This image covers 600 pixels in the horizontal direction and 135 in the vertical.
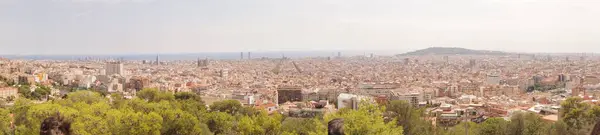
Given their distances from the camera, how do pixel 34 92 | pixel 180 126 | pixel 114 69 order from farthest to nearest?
pixel 114 69 < pixel 34 92 < pixel 180 126

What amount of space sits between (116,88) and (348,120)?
172ft

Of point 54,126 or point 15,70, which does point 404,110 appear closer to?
point 54,126

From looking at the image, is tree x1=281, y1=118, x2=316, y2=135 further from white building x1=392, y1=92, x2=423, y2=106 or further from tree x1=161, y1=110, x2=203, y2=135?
white building x1=392, y1=92, x2=423, y2=106

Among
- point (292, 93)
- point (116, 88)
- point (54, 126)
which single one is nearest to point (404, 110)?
point (54, 126)

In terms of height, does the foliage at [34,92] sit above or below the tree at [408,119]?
below

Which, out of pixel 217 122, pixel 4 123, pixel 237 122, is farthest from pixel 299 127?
pixel 4 123

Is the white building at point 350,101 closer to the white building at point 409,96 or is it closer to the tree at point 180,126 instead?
Result: the white building at point 409,96

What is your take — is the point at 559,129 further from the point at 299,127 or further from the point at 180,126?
the point at 180,126

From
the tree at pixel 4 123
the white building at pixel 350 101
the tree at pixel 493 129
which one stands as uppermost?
the tree at pixel 4 123

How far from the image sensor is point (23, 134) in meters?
14.0

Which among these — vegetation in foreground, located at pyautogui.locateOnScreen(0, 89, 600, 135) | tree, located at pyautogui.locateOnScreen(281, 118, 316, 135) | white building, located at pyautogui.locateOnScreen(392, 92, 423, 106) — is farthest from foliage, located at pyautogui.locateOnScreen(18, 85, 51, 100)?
tree, located at pyautogui.locateOnScreen(281, 118, 316, 135)

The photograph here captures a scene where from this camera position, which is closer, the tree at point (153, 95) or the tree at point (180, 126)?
the tree at point (180, 126)

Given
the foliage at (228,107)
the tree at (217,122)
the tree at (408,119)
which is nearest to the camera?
the tree at (408,119)

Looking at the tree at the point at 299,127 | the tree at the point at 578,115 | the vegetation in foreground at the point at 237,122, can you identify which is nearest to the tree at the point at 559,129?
the vegetation in foreground at the point at 237,122
